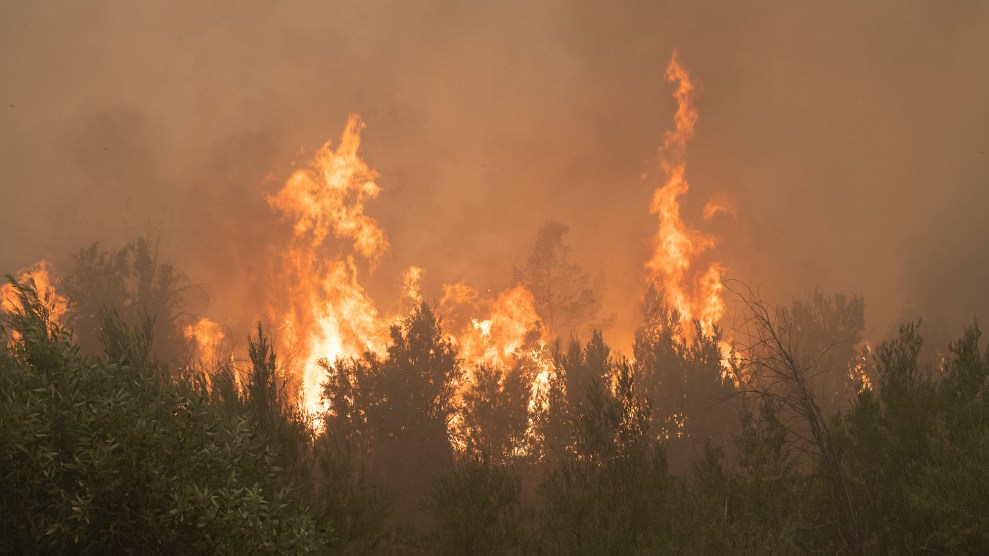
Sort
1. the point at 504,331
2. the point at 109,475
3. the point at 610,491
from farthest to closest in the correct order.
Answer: the point at 504,331
the point at 610,491
the point at 109,475

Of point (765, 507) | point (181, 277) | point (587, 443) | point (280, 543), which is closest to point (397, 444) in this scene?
point (587, 443)

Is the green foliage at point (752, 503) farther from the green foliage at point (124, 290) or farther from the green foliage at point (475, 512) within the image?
the green foliage at point (124, 290)

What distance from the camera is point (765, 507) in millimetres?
16469

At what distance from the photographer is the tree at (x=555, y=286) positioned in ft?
190

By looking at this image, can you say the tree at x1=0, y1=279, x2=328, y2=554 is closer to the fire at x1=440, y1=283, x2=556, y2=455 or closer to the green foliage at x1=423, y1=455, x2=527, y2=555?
the green foliage at x1=423, y1=455, x2=527, y2=555

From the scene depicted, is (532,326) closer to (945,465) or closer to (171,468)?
(945,465)

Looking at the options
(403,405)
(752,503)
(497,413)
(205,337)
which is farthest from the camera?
(205,337)

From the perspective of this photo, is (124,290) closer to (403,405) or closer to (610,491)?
(403,405)

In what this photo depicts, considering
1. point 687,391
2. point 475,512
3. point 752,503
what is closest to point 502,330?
point 687,391

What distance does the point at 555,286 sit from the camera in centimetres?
5838

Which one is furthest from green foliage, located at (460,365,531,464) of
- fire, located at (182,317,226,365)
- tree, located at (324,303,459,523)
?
fire, located at (182,317,226,365)

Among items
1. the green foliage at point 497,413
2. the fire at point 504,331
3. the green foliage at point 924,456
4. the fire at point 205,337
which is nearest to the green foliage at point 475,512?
the green foliage at point 924,456

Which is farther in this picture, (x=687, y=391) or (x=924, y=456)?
(x=687, y=391)

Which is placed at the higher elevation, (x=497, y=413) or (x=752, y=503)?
(x=497, y=413)
